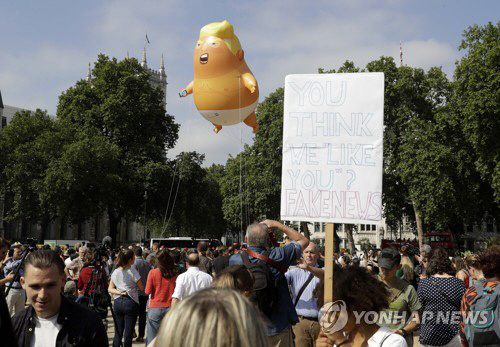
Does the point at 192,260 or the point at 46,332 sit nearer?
the point at 46,332

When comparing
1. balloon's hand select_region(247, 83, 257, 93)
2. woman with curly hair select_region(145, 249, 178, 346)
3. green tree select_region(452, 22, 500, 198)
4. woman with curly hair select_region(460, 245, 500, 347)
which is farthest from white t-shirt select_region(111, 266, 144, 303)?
green tree select_region(452, 22, 500, 198)

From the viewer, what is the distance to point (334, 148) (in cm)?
564

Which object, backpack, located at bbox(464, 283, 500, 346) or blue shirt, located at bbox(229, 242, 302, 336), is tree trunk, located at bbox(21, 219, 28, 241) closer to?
blue shirt, located at bbox(229, 242, 302, 336)

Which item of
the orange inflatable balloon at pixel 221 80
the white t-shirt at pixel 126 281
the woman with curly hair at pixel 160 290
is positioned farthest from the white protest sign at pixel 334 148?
the orange inflatable balloon at pixel 221 80

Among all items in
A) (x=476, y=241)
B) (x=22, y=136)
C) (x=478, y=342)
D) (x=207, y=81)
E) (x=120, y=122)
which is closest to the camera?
(x=478, y=342)

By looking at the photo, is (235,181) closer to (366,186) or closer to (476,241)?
(476,241)

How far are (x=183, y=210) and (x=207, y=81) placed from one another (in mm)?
35000

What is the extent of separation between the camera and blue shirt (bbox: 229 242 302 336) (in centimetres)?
534

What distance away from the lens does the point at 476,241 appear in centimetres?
7038

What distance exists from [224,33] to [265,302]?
325 inches

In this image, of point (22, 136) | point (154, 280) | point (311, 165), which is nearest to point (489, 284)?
point (311, 165)

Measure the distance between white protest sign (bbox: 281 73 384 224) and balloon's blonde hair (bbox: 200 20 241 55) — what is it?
6882mm

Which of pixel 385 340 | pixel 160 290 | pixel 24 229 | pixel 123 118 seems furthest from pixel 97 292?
pixel 24 229

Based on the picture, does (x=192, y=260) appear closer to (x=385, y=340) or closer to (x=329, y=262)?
(x=329, y=262)
